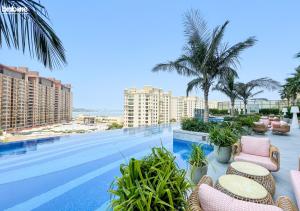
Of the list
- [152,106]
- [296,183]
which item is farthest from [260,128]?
[152,106]

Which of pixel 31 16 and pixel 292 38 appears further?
pixel 292 38

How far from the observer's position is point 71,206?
3.10 m

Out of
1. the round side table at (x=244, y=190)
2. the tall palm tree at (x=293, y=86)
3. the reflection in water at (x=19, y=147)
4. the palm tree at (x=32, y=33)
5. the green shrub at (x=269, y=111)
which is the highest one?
the tall palm tree at (x=293, y=86)

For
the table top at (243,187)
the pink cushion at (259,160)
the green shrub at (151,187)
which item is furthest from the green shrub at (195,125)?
the green shrub at (151,187)

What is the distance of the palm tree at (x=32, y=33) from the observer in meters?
1.57

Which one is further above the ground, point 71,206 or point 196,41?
point 196,41

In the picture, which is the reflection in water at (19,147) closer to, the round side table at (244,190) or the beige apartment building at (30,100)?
the beige apartment building at (30,100)

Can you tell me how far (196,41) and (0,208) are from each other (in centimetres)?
877

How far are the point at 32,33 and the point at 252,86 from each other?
17.5 m

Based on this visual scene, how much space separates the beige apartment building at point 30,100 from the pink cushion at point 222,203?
6692mm

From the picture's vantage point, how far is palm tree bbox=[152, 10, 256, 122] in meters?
7.93

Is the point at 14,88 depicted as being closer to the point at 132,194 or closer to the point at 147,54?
the point at 147,54

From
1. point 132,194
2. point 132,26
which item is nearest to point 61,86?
point 132,26

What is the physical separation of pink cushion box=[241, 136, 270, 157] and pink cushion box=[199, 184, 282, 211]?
3220mm
